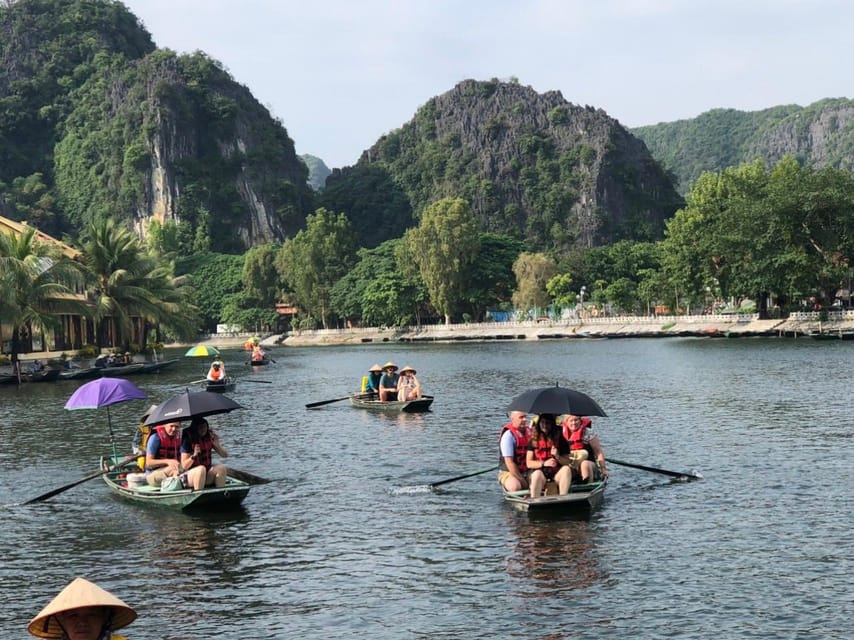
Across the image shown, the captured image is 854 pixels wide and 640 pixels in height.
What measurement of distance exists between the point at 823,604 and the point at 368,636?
6797 millimetres

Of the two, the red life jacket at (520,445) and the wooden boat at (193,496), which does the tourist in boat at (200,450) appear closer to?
the wooden boat at (193,496)

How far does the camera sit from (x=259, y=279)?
19112 cm

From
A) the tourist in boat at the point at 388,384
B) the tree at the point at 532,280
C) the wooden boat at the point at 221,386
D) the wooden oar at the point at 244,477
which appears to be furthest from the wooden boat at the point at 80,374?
the tree at the point at 532,280

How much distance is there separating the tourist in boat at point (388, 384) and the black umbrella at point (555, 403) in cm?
2313

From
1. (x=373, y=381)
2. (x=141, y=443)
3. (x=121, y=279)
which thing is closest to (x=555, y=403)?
(x=141, y=443)

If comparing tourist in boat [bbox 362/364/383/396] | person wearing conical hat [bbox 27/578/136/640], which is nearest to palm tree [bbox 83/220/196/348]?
tourist in boat [bbox 362/364/383/396]

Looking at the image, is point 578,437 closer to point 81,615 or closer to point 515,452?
point 515,452

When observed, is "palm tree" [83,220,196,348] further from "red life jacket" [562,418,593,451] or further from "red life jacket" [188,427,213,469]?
"red life jacket" [562,418,593,451]

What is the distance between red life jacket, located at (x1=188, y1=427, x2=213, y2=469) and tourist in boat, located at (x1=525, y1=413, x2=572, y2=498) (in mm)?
6971

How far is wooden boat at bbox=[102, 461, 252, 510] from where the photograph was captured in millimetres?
23031

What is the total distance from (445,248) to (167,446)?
446ft

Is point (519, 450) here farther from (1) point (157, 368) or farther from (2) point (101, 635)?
(1) point (157, 368)

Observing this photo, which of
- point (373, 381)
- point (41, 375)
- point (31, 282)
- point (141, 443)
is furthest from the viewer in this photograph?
point (41, 375)

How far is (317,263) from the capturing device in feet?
581
